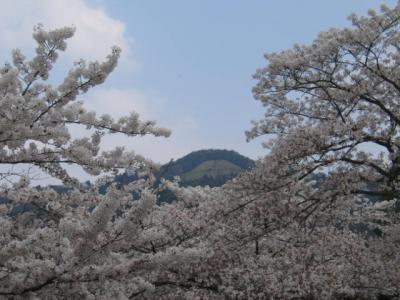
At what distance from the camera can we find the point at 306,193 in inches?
503

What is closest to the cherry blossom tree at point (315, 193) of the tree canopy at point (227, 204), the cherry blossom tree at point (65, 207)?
the tree canopy at point (227, 204)

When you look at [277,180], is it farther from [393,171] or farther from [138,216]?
[138,216]

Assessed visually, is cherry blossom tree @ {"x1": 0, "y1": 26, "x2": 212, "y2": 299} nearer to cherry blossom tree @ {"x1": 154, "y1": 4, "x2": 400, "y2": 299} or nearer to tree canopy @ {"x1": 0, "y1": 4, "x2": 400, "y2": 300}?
tree canopy @ {"x1": 0, "y1": 4, "x2": 400, "y2": 300}

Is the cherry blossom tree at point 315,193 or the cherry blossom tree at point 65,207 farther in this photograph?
the cherry blossom tree at point 315,193

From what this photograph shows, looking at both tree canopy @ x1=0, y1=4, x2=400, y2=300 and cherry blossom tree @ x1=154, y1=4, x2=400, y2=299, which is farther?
cherry blossom tree @ x1=154, y1=4, x2=400, y2=299

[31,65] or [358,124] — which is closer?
[31,65]

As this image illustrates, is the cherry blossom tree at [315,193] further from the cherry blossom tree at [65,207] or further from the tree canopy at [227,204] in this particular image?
the cherry blossom tree at [65,207]

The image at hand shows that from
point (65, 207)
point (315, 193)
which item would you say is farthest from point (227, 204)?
point (65, 207)

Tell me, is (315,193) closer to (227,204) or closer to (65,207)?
(227,204)

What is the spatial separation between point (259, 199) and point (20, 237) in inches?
245

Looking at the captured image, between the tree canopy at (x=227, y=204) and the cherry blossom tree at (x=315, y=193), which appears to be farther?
the cherry blossom tree at (x=315, y=193)

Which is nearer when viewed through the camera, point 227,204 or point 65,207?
point 65,207

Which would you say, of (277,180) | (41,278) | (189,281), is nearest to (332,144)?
(277,180)

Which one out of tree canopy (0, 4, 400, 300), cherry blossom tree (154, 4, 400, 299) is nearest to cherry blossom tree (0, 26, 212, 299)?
tree canopy (0, 4, 400, 300)
